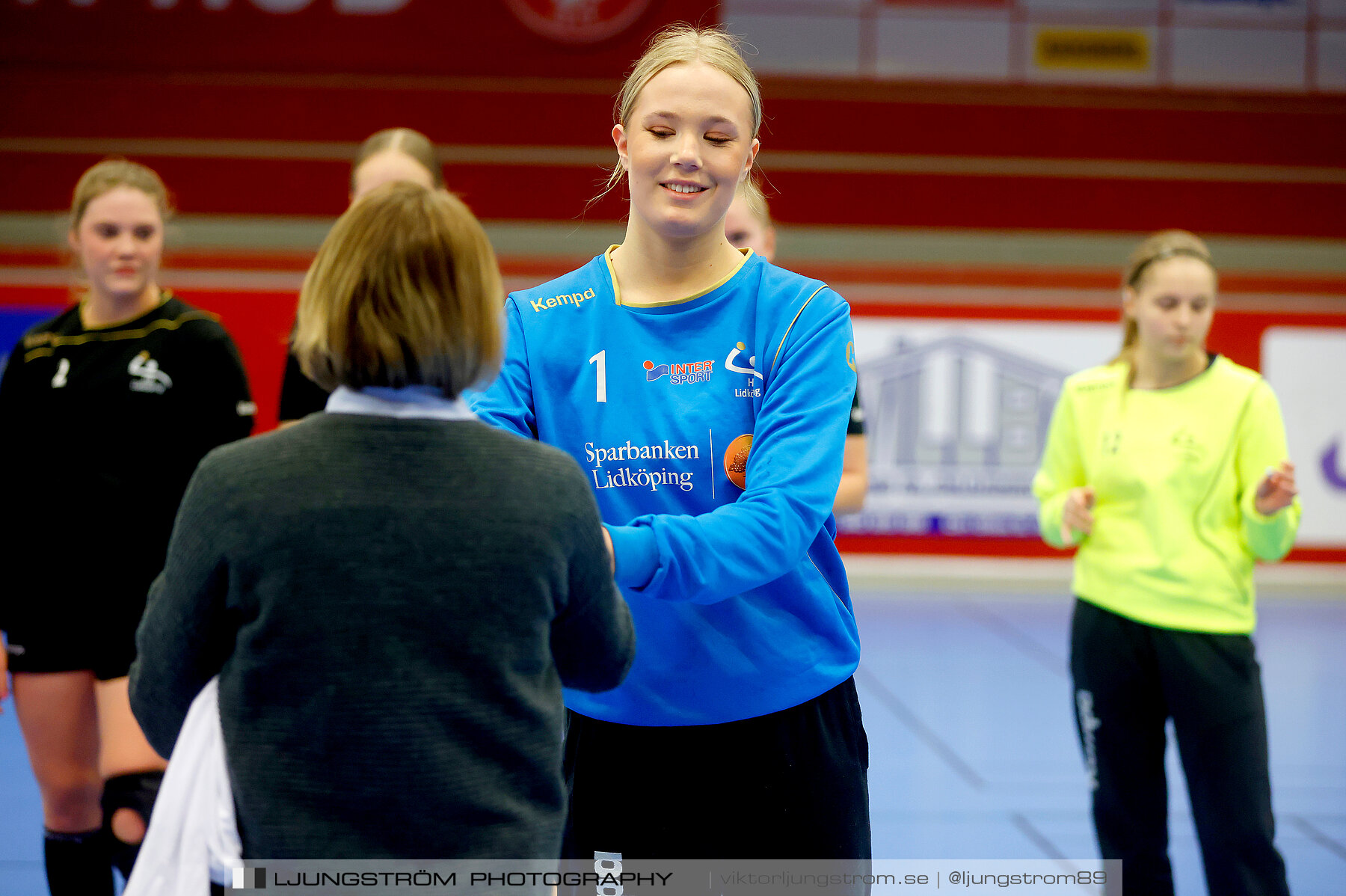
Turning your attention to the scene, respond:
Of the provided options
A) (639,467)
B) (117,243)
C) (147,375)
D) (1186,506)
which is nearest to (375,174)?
(117,243)

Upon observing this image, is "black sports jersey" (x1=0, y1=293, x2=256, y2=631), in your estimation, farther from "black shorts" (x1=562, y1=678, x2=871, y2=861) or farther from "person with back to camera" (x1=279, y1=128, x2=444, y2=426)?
"black shorts" (x1=562, y1=678, x2=871, y2=861)

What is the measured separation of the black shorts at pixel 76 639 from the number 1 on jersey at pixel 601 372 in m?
1.74

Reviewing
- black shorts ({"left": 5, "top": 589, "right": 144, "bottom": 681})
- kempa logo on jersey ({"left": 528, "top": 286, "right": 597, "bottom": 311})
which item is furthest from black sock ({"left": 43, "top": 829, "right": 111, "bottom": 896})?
kempa logo on jersey ({"left": 528, "top": 286, "right": 597, "bottom": 311})

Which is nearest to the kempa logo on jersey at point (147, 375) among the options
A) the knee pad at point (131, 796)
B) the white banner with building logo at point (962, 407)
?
the knee pad at point (131, 796)

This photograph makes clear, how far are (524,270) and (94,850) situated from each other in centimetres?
489

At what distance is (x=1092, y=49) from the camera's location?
9.73 meters

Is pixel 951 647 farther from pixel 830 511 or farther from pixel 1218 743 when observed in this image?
pixel 830 511

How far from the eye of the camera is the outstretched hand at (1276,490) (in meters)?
2.77

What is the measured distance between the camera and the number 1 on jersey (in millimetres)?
1716

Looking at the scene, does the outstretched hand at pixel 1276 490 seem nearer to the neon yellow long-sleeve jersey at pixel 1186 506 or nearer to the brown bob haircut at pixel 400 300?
the neon yellow long-sleeve jersey at pixel 1186 506

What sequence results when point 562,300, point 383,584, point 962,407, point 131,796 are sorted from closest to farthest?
point 383,584
point 562,300
point 131,796
point 962,407

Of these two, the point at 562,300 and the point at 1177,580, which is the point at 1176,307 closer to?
the point at 1177,580

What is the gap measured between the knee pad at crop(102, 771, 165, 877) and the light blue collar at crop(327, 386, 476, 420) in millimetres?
1889

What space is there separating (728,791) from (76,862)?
6.55 feet
